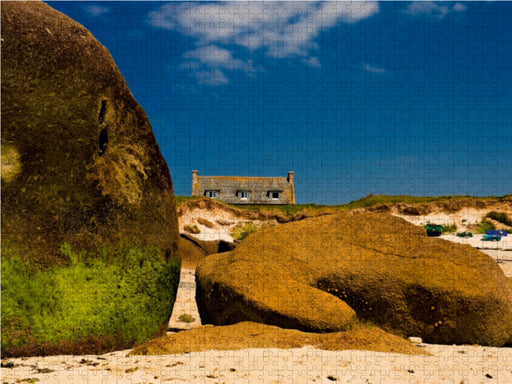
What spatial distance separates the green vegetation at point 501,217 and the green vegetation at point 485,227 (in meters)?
0.77

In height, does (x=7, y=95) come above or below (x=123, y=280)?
above

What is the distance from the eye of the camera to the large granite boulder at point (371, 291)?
659 cm

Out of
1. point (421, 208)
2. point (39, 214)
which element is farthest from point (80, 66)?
point (421, 208)

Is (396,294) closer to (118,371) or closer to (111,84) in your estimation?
(118,371)

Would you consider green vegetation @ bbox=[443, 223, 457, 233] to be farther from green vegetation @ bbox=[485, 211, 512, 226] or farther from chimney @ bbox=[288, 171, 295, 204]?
chimney @ bbox=[288, 171, 295, 204]

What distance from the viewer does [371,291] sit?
6.96 metres

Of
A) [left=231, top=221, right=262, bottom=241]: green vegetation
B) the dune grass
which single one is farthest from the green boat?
[left=231, top=221, right=262, bottom=241]: green vegetation

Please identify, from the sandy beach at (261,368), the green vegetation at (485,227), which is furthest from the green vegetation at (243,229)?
the sandy beach at (261,368)

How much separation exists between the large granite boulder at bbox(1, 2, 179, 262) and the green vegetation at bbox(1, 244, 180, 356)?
0.18 meters

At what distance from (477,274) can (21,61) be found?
6.16m

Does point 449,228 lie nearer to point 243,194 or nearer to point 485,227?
point 485,227

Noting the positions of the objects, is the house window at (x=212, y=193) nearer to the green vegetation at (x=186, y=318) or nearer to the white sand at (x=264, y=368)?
the green vegetation at (x=186, y=318)

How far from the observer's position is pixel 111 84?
632cm

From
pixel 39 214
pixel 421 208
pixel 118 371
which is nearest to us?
pixel 118 371
